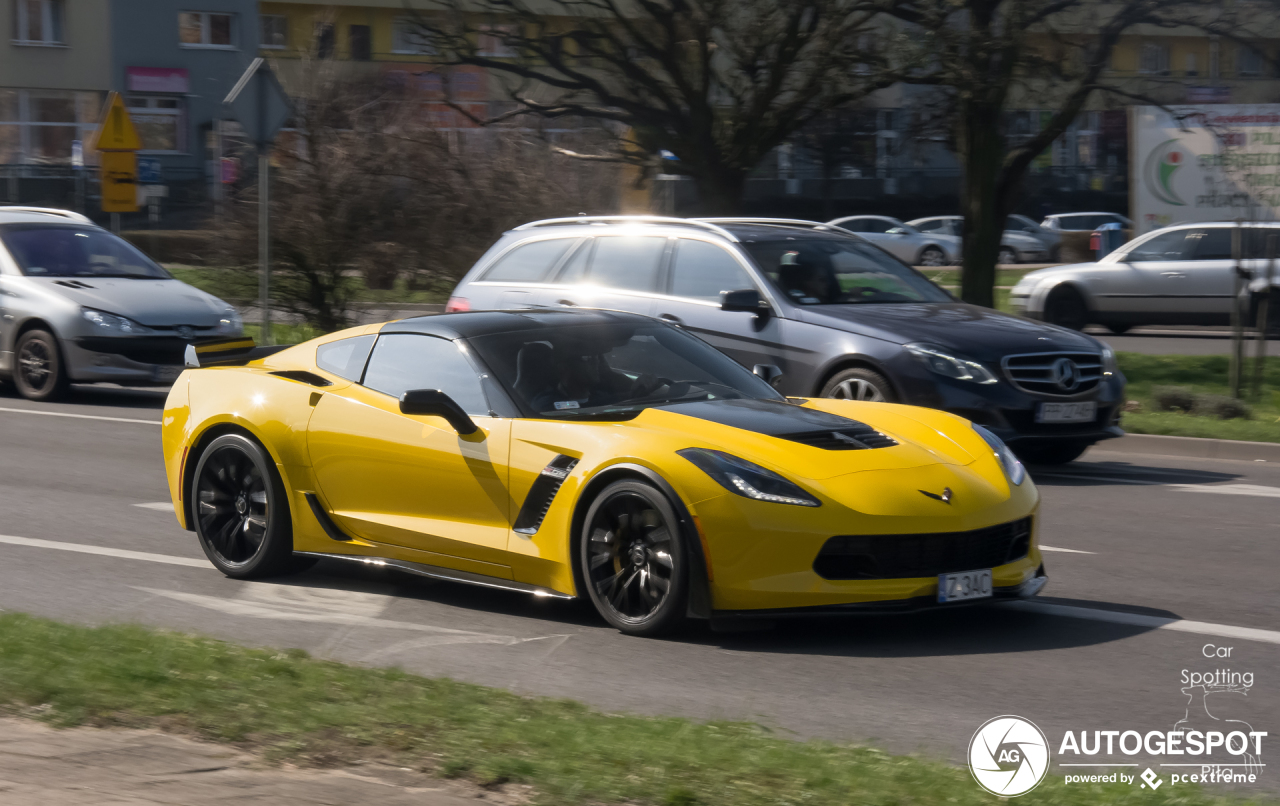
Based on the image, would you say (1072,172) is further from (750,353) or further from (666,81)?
(750,353)

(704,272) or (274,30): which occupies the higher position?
(274,30)

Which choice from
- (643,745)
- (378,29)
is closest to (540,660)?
(643,745)

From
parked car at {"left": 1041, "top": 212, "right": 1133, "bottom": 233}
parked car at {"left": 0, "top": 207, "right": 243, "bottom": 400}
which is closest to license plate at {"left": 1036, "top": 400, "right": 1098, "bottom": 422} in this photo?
parked car at {"left": 0, "top": 207, "right": 243, "bottom": 400}

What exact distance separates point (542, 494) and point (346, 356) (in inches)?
63.3

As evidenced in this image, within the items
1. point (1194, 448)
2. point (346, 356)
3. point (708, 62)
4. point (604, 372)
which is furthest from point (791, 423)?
point (708, 62)

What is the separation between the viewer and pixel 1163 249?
77.3 feet

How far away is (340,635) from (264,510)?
133 cm

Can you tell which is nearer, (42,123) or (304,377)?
(304,377)

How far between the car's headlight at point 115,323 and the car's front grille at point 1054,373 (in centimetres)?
849

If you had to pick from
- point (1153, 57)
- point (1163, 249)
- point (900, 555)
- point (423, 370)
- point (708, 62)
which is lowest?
point (900, 555)

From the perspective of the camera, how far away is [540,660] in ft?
20.0

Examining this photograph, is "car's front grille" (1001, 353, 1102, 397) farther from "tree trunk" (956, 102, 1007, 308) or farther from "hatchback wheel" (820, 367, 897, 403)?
"tree trunk" (956, 102, 1007, 308)

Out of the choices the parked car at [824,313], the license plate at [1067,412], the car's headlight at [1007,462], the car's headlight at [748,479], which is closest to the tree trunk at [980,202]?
the parked car at [824,313]

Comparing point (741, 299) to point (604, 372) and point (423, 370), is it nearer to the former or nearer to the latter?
point (604, 372)
